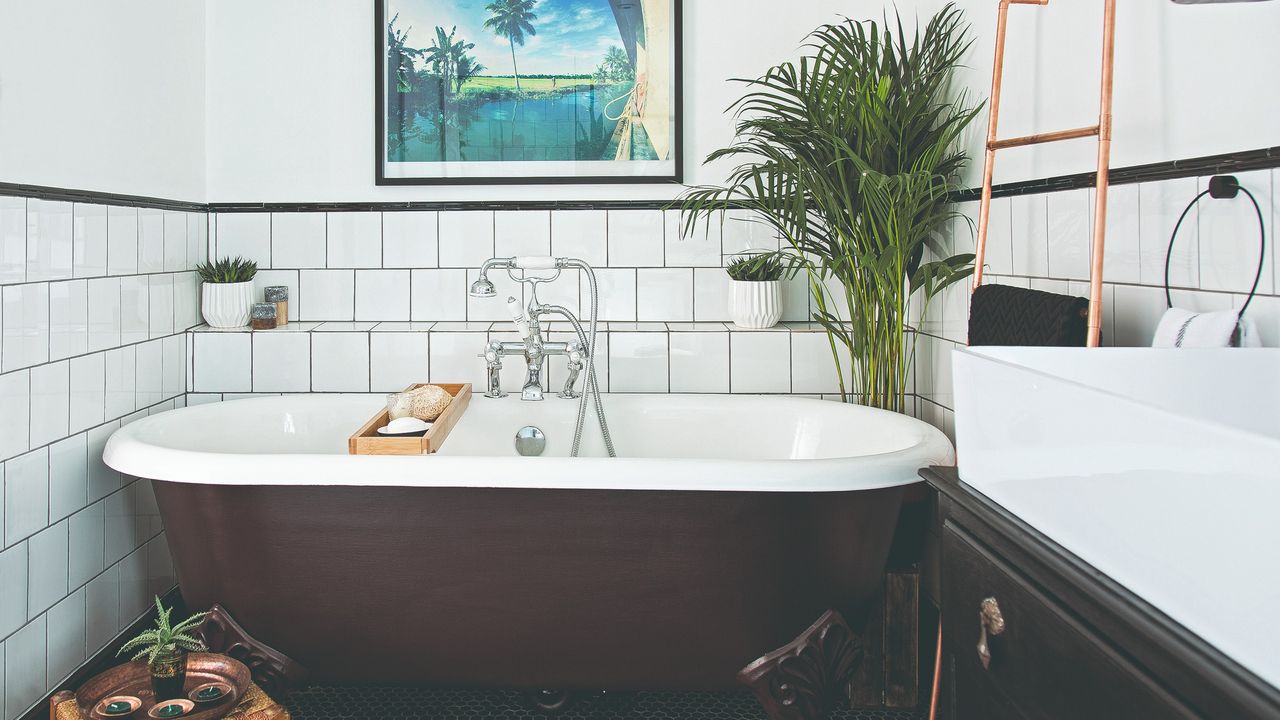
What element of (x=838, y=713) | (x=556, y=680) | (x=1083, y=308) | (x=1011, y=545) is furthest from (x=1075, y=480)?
(x=838, y=713)

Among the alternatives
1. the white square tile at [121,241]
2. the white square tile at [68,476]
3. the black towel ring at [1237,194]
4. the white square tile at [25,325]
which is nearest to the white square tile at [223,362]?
the white square tile at [121,241]

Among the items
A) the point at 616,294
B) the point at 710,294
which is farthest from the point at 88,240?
the point at 710,294

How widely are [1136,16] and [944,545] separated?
1.11 meters

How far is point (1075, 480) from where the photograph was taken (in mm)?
873

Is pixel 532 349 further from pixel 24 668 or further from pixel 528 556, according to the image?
pixel 24 668

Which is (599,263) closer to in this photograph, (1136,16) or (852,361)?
(852,361)

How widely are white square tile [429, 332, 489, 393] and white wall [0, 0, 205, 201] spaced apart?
3.19 feet

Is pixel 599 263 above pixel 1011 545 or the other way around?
above

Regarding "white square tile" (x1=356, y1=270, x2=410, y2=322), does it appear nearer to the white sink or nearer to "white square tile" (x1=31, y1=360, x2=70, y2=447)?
"white square tile" (x1=31, y1=360, x2=70, y2=447)

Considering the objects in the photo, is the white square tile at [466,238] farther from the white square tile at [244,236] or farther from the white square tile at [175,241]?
the white square tile at [175,241]

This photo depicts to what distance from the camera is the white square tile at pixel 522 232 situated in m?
3.06

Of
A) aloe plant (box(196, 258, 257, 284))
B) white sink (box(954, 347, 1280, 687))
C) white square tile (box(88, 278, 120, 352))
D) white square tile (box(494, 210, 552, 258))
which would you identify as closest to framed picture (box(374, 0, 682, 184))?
white square tile (box(494, 210, 552, 258))

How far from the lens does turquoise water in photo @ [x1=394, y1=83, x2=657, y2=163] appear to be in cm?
306

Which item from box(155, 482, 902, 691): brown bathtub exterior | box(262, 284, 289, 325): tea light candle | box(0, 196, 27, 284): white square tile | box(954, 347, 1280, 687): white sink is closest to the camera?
box(954, 347, 1280, 687): white sink
